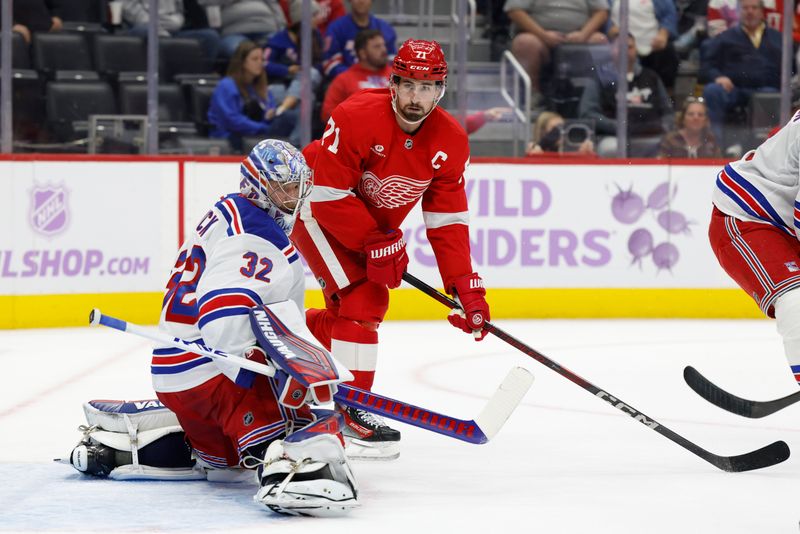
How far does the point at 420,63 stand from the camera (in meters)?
3.39

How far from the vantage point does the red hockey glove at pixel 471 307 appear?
348 centimetres

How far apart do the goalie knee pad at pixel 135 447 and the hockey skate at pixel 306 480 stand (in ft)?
1.39

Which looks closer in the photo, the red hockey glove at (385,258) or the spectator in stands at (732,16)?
the red hockey glove at (385,258)

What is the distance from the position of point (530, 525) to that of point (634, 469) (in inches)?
27.0

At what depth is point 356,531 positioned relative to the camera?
2.60m

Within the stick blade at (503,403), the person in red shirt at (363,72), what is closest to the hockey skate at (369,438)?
the stick blade at (503,403)

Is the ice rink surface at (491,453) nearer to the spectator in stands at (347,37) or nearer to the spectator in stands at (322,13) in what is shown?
the spectator in stands at (347,37)

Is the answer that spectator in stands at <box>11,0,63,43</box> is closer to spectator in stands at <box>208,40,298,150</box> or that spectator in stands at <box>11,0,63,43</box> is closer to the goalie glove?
spectator in stands at <box>208,40,298,150</box>

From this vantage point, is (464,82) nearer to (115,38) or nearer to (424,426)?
(115,38)

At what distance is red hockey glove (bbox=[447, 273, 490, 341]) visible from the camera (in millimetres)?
3479

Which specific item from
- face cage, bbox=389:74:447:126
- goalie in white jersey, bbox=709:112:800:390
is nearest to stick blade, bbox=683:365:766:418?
goalie in white jersey, bbox=709:112:800:390

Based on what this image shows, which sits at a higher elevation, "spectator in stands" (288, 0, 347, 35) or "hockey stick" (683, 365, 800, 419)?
"spectator in stands" (288, 0, 347, 35)

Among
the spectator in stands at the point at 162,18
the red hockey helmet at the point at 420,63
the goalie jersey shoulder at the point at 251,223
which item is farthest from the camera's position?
the spectator in stands at the point at 162,18

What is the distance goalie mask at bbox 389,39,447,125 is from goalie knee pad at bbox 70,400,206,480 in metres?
1.05
